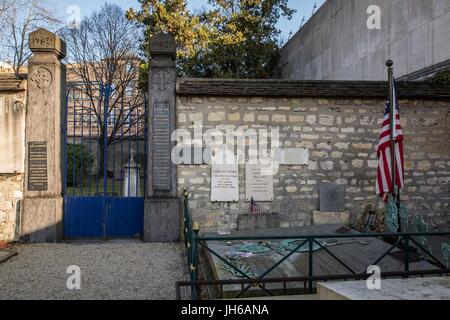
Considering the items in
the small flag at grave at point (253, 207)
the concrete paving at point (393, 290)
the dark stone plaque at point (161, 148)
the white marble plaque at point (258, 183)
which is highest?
the dark stone plaque at point (161, 148)

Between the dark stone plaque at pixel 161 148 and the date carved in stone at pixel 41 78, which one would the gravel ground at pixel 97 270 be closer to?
the dark stone plaque at pixel 161 148

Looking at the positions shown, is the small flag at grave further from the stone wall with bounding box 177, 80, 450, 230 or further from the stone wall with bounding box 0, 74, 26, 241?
the stone wall with bounding box 0, 74, 26, 241

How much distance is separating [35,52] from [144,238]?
157 inches

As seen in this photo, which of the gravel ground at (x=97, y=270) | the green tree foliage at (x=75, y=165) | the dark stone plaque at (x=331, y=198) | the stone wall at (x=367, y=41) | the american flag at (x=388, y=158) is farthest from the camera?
the green tree foliage at (x=75, y=165)

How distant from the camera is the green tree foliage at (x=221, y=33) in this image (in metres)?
16.2

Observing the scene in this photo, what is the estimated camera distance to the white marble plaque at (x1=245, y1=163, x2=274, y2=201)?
7535mm

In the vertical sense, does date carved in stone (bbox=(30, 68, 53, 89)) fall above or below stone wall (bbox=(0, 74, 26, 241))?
above

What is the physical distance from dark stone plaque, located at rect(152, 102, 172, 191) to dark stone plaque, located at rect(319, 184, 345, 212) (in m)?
3.00

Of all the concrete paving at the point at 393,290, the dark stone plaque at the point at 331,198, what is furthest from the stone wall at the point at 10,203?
the concrete paving at the point at 393,290

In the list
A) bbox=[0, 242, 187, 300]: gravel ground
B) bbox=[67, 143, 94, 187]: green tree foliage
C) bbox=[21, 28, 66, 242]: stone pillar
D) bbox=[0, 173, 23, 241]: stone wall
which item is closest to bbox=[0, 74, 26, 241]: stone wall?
bbox=[0, 173, 23, 241]: stone wall

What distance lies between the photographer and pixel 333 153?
7.77 meters

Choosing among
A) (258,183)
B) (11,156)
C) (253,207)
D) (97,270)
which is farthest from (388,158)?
(11,156)

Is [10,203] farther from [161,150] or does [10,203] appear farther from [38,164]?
[161,150]

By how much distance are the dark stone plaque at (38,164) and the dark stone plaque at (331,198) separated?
5204 millimetres
